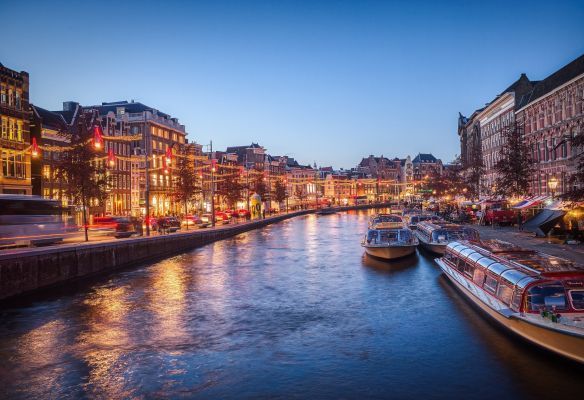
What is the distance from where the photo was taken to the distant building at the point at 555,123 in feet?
149

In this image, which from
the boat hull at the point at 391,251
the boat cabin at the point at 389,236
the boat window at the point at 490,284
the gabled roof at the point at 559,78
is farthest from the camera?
the gabled roof at the point at 559,78

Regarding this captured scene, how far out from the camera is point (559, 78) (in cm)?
5022

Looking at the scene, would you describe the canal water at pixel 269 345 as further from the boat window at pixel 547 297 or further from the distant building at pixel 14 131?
the distant building at pixel 14 131

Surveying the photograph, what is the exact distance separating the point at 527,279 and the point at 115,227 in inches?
1691

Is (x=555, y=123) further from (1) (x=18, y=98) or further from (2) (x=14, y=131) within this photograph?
Answer: (1) (x=18, y=98)

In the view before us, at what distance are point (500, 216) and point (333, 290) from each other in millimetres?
34133

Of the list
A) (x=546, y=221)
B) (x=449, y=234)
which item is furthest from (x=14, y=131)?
(x=546, y=221)

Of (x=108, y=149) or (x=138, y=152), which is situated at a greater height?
(x=138, y=152)

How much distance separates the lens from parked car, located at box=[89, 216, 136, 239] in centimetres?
4906

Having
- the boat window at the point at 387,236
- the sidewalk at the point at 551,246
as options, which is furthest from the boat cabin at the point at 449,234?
the sidewalk at the point at 551,246

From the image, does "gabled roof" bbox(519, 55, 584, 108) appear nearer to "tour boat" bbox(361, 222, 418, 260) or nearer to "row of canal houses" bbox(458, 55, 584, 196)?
"row of canal houses" bbox(458, 55, 584, 196)

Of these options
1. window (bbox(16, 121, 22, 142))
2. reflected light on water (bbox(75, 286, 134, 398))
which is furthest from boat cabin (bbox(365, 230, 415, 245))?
window (bbox(16, 121, 22, 142))

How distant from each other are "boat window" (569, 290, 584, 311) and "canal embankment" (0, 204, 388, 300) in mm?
22250

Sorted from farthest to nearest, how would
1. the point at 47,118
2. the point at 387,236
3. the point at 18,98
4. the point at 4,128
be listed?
1. the point at 47,118
2. the point at 18,98
3. the point at 4,128
4. the point at 387,236
